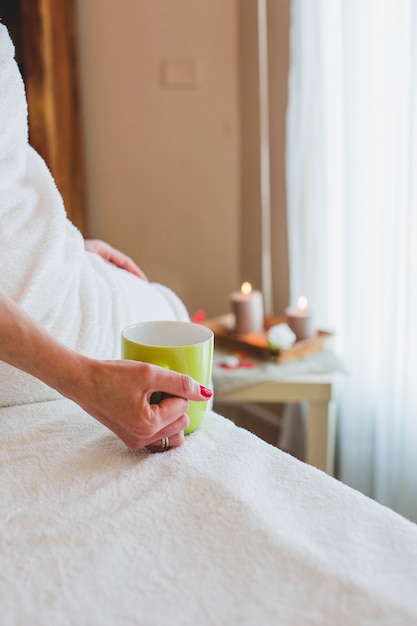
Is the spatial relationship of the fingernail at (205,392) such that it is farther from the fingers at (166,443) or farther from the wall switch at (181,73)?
the wall switch at (181,73)

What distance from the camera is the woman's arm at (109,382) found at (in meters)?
0.61

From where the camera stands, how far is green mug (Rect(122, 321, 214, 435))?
654 mm

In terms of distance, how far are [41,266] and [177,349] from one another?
21cm

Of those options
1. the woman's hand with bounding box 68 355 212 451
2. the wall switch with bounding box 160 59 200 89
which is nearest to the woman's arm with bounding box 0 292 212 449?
the woman's hand with bounding box 68 355 212 451

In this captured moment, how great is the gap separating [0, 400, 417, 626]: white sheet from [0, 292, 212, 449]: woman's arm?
0.03m

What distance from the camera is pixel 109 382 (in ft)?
2.02

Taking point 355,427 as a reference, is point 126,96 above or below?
above

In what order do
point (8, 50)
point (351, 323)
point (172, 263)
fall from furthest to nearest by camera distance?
1. point (172, 263)
2. point (351, 323)
3. point (8, 50)

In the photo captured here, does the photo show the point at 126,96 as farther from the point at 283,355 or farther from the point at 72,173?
the point at 283,355

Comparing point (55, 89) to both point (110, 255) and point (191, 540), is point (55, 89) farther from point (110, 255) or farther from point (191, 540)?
point (191, 540)

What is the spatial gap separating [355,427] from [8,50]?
1.19m

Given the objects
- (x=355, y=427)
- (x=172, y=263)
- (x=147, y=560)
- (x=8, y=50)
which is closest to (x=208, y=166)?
(x=172, y=263)

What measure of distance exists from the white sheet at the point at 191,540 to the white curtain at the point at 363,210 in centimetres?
91

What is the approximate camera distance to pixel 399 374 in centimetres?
149
